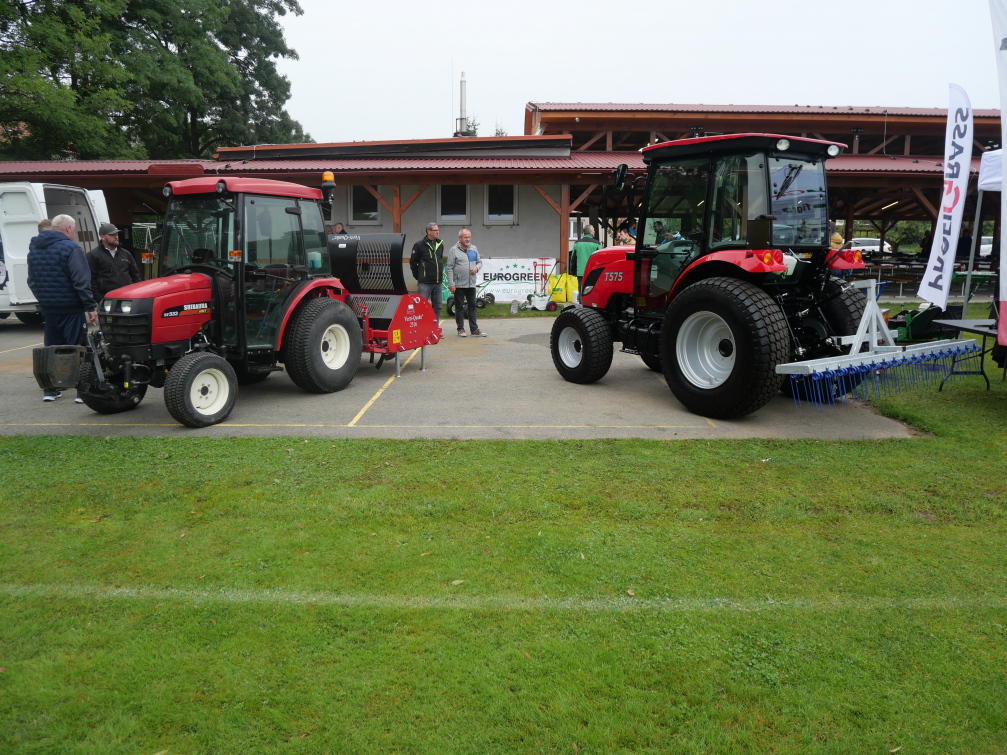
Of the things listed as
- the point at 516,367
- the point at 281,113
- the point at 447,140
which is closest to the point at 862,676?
the point at 516,367

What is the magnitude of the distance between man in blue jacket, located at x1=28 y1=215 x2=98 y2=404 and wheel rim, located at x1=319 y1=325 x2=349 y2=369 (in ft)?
7.30

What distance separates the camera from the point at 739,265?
6.04 metres

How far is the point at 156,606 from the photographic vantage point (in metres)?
3.24

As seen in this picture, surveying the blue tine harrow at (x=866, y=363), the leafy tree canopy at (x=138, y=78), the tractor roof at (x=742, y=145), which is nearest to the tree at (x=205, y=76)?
the leafy tree canopy at (x=138, y=78)

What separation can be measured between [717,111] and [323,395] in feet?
58.0

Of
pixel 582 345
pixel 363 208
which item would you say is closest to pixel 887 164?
pixel 363 208

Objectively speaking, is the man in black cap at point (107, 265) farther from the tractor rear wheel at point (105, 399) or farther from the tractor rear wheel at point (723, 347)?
the tractor rear wheel at point (723, 347)

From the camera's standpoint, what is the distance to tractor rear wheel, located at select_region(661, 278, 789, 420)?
226 inches

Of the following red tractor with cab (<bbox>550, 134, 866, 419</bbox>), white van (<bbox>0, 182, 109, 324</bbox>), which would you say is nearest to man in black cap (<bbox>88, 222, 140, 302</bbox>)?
white van (<bbox>0, 182, 109, 324</bbox>)

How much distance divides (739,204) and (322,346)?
452cm

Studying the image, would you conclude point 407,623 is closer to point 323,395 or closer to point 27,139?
point 323,395

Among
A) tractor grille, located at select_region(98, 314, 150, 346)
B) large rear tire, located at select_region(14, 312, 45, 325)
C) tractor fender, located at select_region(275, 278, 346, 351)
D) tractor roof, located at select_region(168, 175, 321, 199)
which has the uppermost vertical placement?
tractor roof, located at select_region(168, 175, 321, 199)

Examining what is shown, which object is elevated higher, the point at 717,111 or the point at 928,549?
the point at 717,111

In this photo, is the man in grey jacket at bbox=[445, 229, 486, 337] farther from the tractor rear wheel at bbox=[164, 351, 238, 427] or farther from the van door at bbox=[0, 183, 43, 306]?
the van door at bbox=[0, 183, 43, 306]
